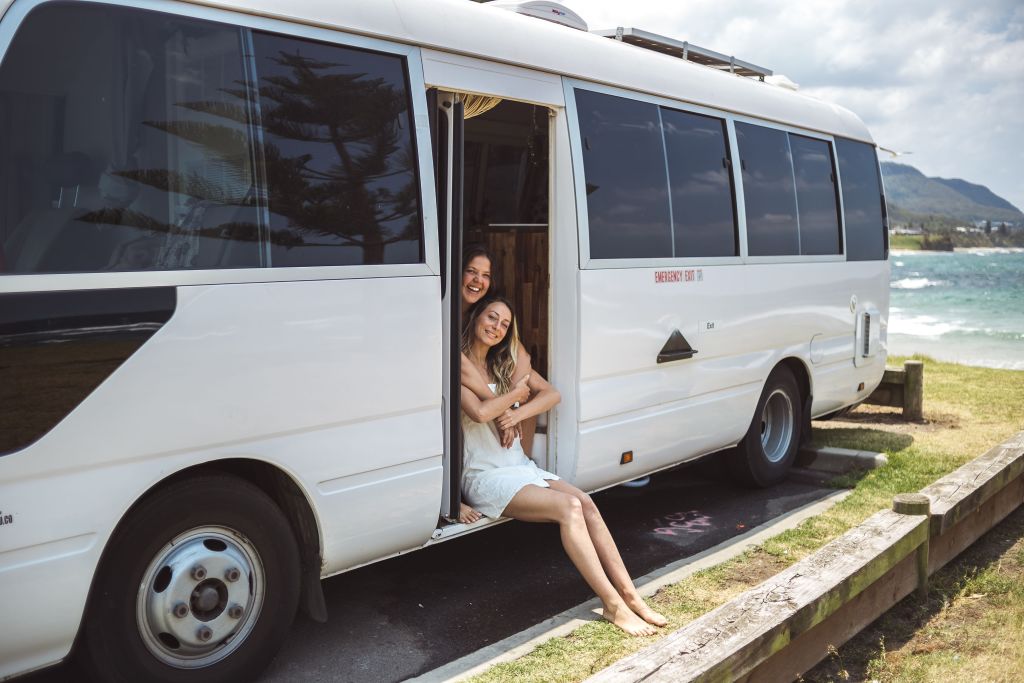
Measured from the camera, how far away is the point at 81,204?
11.1 ft

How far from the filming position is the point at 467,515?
4.98 m

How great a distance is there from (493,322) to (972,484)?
281 cm

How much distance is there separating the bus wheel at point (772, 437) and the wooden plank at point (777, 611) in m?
2.57

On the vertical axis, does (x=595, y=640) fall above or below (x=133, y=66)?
below

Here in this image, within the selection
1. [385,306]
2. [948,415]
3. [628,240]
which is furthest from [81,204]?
[948,415]

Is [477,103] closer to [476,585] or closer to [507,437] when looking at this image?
[507,437]

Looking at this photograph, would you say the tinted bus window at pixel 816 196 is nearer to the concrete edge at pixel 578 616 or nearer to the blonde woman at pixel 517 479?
the concrete edge at pixel 578 616

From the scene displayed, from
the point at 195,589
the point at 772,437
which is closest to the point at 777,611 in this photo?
the point at 195,589

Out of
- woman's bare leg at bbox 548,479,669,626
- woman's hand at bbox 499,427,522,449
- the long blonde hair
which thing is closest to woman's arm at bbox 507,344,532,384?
the long blonde hair

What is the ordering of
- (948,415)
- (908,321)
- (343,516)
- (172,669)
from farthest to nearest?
(908,321)
(948,415)
(343,516)
(172,669)

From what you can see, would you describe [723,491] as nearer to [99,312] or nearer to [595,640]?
[595,640]

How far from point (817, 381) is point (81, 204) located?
242 inches

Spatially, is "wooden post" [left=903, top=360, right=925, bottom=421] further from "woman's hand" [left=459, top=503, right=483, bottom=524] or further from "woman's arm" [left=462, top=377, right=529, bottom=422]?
"woman's hand" [left=459, top=503, right=483, bottom=524]

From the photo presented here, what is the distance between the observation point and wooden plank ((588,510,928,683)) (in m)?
3.22
